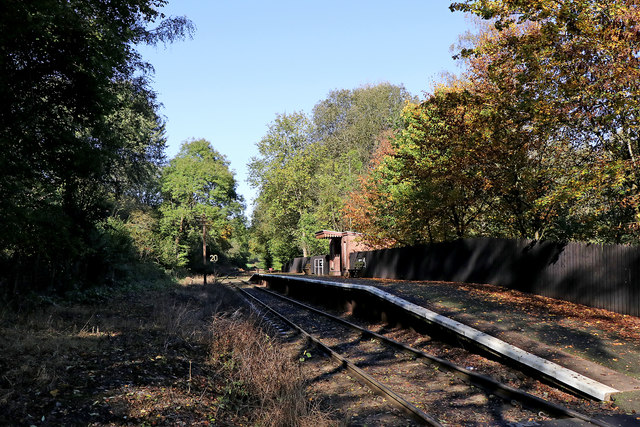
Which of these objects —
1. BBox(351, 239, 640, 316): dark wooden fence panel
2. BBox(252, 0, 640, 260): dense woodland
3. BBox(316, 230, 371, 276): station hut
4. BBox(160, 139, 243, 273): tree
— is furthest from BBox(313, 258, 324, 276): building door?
BBox(351, 239, 640, 316): dark wooden fence panel

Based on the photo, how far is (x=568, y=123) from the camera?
14414 millimetres

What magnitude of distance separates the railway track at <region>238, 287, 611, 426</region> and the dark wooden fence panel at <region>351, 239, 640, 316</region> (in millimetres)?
5393

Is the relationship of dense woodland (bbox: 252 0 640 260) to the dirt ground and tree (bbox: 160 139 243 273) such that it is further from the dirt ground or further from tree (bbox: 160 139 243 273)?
tree (bbox: 160 139 243 273)

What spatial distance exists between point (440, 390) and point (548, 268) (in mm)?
9104

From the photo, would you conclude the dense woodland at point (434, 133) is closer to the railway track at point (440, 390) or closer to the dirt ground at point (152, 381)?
the dirt ground at point (152, 381)

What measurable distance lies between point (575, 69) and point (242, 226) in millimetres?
54426

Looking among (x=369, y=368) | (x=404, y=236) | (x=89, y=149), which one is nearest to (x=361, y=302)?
(x=369, y=368)

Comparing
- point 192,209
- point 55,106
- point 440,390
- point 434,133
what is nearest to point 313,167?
point 192,209

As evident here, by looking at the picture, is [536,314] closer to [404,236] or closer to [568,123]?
[568,123]

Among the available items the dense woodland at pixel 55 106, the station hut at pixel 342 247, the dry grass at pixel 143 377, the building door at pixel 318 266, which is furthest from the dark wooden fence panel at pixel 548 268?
the building door at pixel 318 266

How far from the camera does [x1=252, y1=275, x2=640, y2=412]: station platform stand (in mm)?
7555

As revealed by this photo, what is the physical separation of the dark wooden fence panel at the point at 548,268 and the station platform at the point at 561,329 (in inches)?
17.1

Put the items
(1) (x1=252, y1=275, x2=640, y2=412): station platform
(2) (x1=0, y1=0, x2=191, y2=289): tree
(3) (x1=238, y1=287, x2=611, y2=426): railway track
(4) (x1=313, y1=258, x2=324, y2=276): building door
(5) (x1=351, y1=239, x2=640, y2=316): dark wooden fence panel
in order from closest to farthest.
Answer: (3) (x1=238, y1=287, x2=611, y2=426): railway track, (1) (x1=252, y1=275, x2=640, y2=412): station platform, (2) (x1=0, y1=0, x2=191, y2=289): tree, (5) (x1=351, y1=239, x2=640, y2=316): dark wooden fence panel, (4) (x1=313, y1=258, x2=324, y2=276): building door

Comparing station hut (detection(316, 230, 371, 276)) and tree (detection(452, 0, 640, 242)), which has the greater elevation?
tree (detection(452, 0, 640, 242))
